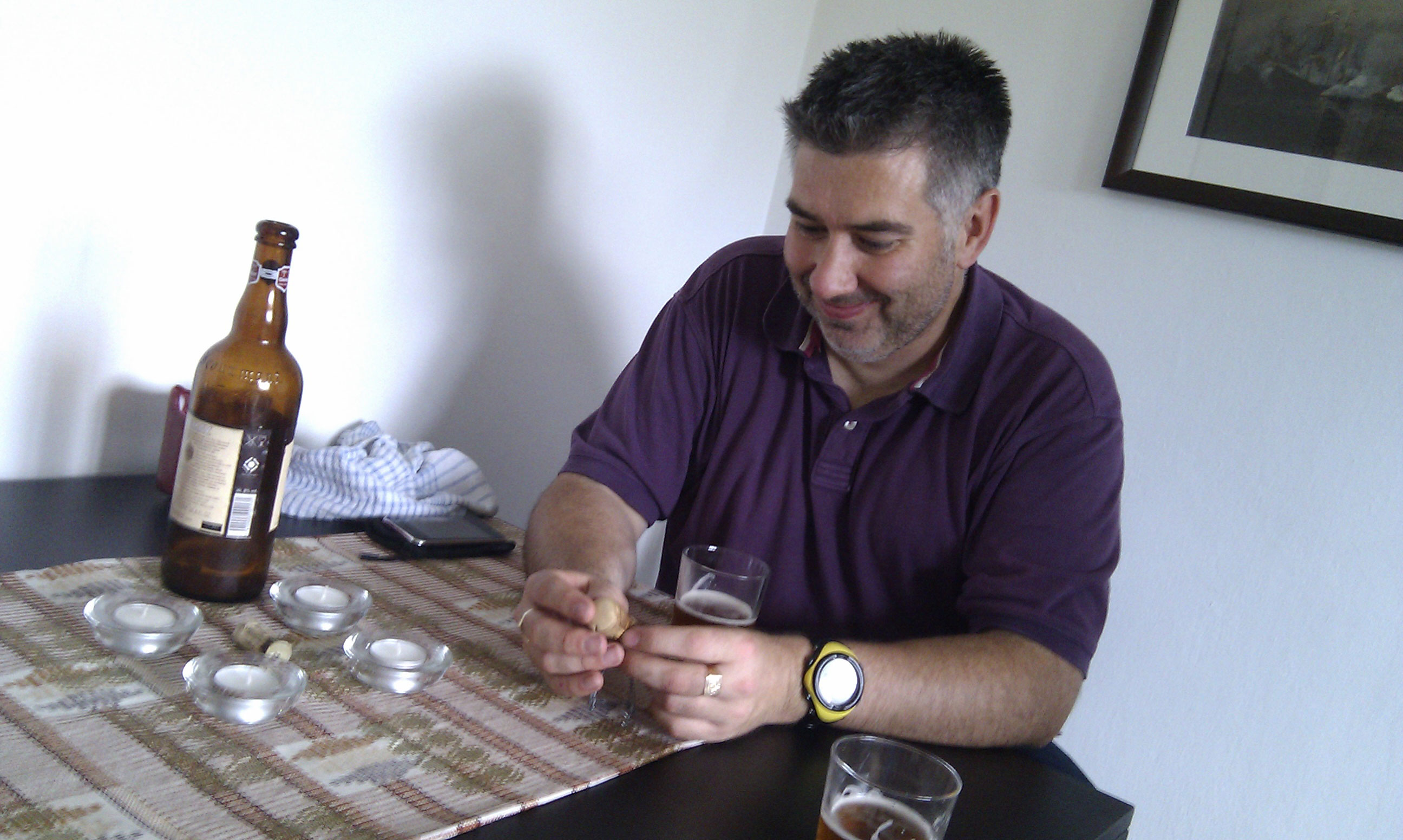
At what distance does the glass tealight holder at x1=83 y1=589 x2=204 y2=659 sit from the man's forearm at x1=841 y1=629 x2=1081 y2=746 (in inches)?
21.8

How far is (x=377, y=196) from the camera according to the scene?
4.37 feet

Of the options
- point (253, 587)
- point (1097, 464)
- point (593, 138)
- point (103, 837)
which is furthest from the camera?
point (593, 138)

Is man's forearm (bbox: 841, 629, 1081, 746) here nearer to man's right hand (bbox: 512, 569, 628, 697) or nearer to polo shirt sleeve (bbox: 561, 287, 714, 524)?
man's right hand (bbox: 512, 569, 628, 697)

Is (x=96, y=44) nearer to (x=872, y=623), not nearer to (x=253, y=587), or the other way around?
(x=253, y=587)

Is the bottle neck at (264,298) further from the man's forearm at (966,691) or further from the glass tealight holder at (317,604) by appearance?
the man's forearm at (966,691)

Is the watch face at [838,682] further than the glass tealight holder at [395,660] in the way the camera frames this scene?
Yes

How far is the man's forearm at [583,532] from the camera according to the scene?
3.46 feet

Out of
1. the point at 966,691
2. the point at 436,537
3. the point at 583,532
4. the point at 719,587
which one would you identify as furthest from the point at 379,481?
the point at 966,691

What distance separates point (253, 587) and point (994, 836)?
656 mm

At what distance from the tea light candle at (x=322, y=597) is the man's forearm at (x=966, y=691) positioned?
46cm

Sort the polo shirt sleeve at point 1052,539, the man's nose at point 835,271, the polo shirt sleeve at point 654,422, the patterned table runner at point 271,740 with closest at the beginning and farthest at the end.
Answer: the patterned table runner at point 271,740 → the polo shirt sleeve at point 1052,539 → the man's nose at point 835,271 → the polo shirt sleeve at point 654,422

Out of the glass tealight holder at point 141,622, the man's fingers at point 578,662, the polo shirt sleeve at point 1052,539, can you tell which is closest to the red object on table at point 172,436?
the glass tealight holder at point 141,622

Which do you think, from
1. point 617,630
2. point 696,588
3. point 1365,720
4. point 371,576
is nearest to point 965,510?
point 696,588

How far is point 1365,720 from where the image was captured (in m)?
1.49
